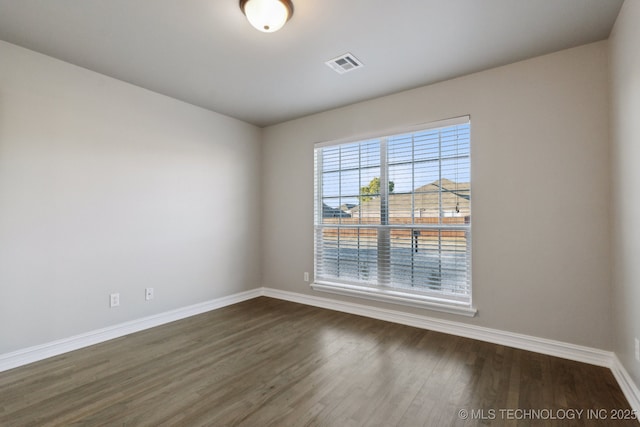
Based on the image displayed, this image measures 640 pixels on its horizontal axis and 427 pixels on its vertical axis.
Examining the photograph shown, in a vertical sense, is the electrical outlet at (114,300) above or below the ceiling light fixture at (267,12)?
below

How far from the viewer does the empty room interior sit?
6.62 feet

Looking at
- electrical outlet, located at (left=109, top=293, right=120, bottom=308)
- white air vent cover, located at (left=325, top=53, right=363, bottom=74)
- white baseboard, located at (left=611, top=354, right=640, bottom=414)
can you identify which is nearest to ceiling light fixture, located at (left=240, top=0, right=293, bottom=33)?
white air vent cover, located at (left=325, top=53, right=363, bottom=74)

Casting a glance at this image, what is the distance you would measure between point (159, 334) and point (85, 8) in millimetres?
2864

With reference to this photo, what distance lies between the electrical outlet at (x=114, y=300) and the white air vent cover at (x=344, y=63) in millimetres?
3105

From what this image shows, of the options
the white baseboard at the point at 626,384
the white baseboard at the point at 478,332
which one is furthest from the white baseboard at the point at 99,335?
the white baseboard at the point at 626,384

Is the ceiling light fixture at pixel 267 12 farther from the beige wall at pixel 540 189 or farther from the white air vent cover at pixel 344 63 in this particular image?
the beige wall at pixel 540 189

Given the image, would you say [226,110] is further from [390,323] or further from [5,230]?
[390,323]

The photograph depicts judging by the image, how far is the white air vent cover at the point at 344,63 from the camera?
2693 mm

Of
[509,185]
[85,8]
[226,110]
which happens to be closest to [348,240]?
[509,185]

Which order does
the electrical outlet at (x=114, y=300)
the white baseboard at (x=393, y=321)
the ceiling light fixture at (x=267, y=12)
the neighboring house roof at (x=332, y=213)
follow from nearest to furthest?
the ceiling light fixture at (x=267, y=12) < the white baseboard at (x=393, y=321) < the electrical outlet at (x=114, y=300) < the neighboring house roof at (x=332, y=213)

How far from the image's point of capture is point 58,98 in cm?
272

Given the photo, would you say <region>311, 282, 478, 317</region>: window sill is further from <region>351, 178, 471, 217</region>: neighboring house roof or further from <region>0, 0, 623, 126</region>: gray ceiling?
<region>0, 0, 623, 126</region>: gray ceiling

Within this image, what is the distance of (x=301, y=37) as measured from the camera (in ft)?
7.86

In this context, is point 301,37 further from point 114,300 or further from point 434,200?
point 114,300
